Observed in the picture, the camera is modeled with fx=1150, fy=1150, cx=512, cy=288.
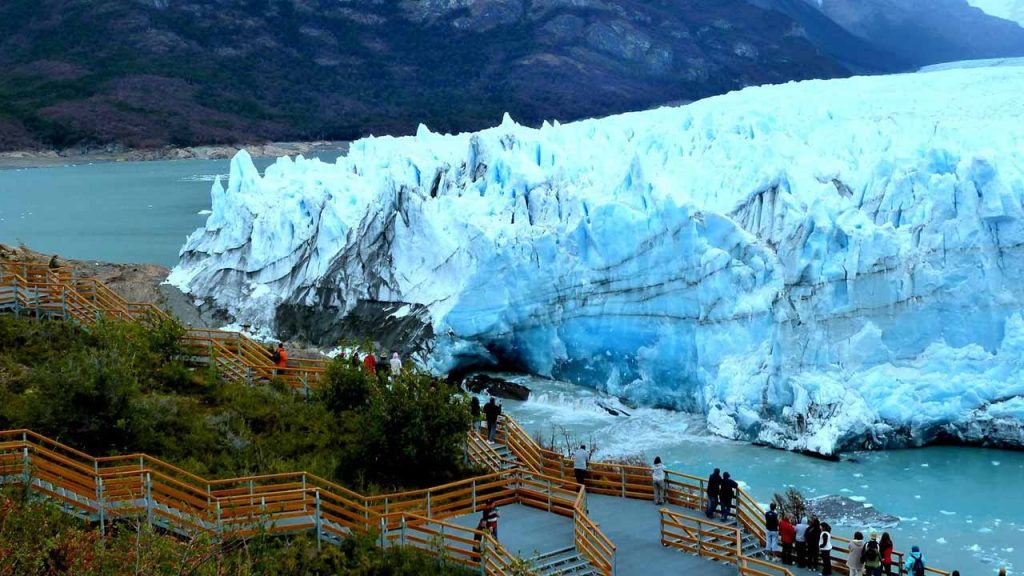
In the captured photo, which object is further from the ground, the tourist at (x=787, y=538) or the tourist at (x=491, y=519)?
the tourist at (x=491, y=519)

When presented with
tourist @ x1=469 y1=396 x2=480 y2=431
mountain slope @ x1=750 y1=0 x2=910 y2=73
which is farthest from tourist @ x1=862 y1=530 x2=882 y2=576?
mountain slope @ x1=750 y1=0 x2=910 y2=73

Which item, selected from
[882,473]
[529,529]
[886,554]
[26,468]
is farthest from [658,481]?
[26,468]

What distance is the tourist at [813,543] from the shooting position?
36.5 ft

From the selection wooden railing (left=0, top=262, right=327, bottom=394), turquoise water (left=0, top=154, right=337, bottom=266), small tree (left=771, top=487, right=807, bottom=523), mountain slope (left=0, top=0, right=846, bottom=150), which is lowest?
small tree (left=771, top=487, right=807, bottom=523)

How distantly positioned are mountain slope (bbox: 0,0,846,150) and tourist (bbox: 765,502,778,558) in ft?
258

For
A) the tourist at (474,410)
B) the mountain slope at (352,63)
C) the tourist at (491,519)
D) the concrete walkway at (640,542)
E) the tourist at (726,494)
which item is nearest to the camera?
the tourist at (491,519)

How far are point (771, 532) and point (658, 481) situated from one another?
4.79ft

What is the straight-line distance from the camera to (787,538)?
11.2 m

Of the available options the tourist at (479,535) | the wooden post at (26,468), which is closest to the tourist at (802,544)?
the tourist at (479,535)

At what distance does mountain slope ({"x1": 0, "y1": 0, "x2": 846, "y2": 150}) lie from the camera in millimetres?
88750

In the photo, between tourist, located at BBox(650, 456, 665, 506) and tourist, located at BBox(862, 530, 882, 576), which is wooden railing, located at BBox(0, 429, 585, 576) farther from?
tourist, located at BBox(862, 530, 882, 576)

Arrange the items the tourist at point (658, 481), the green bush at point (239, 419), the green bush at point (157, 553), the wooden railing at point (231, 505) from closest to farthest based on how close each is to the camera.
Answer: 1. the green bush at point (157, 553)
2. the wooden railing at point (231, 505)
3. the green bush at point (239, 419)
4. the tourist at point (658, 481)

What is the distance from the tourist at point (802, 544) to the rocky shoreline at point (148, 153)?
74270 mm

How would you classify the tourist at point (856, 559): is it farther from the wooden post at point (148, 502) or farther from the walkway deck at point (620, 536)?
the wooden post at point (148, 502)
